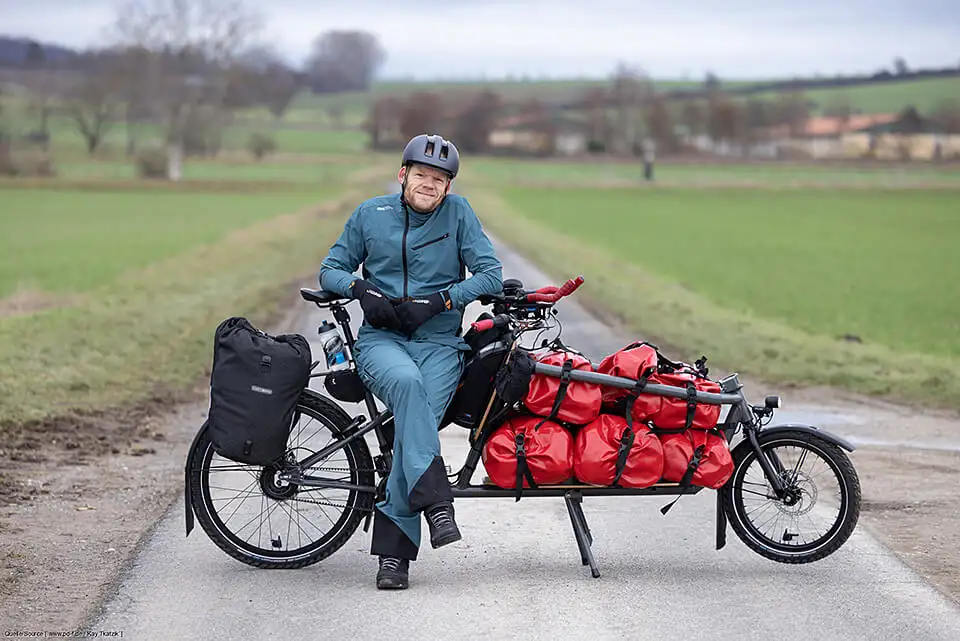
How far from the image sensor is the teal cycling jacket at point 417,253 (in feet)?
20.7

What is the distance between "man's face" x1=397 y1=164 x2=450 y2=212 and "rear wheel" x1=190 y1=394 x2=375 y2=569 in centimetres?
99

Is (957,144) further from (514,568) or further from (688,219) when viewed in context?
(514,568)

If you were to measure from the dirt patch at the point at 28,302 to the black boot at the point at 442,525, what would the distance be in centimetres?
1383

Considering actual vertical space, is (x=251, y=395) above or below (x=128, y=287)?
above

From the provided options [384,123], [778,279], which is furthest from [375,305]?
[384,123]

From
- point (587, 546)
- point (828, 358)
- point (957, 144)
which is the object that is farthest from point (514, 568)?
point (957, 144)

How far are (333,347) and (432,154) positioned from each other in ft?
3.17

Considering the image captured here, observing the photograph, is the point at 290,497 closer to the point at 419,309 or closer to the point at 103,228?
the point at 419,309

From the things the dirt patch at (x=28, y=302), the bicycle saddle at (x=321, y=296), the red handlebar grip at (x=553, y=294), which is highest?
the red handlebar grip at (x=553, y=294)

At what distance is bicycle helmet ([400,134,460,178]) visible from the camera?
6.19 m

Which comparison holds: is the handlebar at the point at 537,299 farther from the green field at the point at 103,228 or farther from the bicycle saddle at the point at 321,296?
the green field at the point at 103,228

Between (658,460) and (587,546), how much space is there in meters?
0.50

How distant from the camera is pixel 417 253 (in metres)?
6.33

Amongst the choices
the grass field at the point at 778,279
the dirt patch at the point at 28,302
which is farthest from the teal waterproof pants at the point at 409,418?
the dirt patch at the point at 28,302
